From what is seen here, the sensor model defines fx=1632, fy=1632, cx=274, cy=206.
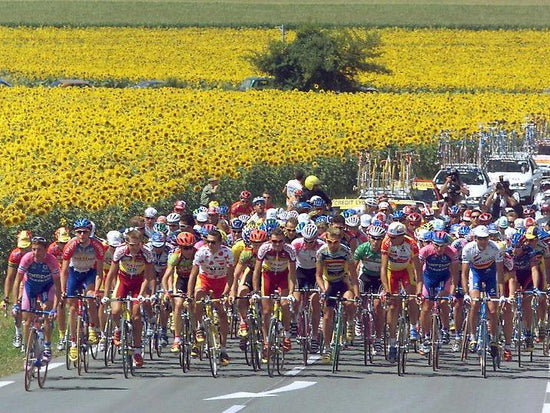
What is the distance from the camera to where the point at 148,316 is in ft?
72.1

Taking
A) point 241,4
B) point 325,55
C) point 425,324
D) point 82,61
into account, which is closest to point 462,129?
point 325,55

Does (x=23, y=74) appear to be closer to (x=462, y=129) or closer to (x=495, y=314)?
(x=462, y=129)

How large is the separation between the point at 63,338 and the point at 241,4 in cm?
9800

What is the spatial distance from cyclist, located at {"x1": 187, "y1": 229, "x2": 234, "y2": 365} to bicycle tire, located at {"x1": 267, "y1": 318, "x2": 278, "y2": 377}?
0.73 m

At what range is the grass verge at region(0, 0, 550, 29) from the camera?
351 ft

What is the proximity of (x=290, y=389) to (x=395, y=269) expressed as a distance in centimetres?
332

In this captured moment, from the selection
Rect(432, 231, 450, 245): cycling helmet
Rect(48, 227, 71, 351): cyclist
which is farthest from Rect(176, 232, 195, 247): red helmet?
Rect(432, 231, 450, 245): cycling helmet

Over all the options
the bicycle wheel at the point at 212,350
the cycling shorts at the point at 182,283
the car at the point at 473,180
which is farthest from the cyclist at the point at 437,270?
the car at the point at 473,180

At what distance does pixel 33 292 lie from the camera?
2006 centimetres

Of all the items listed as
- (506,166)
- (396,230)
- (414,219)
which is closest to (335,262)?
(396,230)

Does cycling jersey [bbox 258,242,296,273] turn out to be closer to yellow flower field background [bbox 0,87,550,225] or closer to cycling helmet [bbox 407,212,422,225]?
cycling helmet [bbox 407,212,422,225]

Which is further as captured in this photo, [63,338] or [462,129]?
[462,129]

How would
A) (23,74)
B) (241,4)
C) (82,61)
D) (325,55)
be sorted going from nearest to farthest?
1. (325,55)
2. (23,74)
3. (82,61)
4. (241,4)

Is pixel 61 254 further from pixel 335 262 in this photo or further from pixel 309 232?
pixel 335 262
